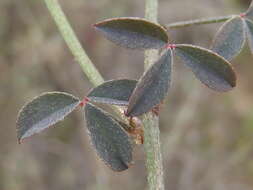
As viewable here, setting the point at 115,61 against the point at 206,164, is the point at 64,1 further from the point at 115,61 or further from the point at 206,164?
the point at 206,164

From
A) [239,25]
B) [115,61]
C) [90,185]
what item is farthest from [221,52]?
[115,61]

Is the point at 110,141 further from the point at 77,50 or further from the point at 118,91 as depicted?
the point at 77,50

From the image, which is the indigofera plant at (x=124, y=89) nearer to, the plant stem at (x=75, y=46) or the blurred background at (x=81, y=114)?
the plant stem at (x=75, y=46)

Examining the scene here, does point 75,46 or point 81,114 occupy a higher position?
point 75,46

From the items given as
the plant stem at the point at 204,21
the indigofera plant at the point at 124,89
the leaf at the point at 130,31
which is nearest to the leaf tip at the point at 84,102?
the indigofera plant at the point at 124,89

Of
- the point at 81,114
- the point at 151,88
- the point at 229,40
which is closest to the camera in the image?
the point at 151,88

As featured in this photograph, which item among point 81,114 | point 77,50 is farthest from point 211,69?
point 81,114

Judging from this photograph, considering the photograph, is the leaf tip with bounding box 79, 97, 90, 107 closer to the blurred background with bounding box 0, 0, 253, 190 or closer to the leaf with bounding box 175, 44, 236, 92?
the leaf with bounding box 175, 44, 236, 92
